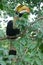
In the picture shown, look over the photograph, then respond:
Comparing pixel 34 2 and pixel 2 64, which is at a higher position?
pixel 2 64

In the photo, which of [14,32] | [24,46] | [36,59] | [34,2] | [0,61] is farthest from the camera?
[34,2]

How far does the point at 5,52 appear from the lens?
1.09 meters

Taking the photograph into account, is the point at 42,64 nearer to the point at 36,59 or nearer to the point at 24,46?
the point at 36,59

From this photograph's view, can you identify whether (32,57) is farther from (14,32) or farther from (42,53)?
(14,32)

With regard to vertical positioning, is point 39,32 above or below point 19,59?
above

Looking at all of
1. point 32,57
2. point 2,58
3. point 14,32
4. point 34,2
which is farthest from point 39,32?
point 34,2

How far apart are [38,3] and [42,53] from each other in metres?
2.73

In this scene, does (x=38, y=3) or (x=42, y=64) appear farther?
(x=38, y=3)

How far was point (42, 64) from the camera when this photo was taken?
3.76ft

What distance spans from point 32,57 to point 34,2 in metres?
2.64

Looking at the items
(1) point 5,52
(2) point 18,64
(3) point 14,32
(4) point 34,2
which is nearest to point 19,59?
(2) point 18,64

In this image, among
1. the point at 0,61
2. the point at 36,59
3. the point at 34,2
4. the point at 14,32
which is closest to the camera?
the point at 0,61

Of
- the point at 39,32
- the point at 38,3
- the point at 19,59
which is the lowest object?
the point at 38,3

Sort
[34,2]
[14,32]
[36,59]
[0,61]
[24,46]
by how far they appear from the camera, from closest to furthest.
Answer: [0,61]
[36,59]
[24,46]
[14,32]
[34,2]
